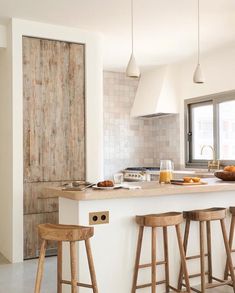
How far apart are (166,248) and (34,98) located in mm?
2477

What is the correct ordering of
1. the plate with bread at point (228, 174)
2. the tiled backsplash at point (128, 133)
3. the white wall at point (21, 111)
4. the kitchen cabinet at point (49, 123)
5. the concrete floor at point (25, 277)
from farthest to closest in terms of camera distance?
the tiled backsplash at point (128, 133) < the kitchen cabinet at point (49, 123) < the white wall at point (21, 111) < the plate with bread at point (228, 174) < the concrete floor at point (25, 277)

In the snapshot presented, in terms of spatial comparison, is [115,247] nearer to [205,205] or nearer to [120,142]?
[205,205]

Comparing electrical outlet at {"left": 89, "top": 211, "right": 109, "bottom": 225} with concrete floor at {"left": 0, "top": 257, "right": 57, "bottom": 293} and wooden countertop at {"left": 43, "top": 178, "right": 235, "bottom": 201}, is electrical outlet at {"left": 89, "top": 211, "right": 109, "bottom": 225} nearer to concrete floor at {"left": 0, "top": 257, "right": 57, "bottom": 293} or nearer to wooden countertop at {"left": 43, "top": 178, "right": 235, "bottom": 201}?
wooden countertop at {"left": 43, "top": 178, "right": 235, "bottom": 201}

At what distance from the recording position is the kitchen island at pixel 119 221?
284cm

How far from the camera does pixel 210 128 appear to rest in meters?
6.16

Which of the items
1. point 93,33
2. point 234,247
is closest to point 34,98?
point 93,33

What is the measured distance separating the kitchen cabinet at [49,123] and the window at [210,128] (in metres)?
2.19

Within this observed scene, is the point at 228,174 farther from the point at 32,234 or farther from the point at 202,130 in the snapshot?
the point at 202,130

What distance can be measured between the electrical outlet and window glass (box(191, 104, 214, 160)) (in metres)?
3.53

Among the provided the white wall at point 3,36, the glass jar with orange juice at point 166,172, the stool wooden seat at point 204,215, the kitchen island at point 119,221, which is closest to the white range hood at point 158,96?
the white wall at point 3,36

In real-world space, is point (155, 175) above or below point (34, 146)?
below

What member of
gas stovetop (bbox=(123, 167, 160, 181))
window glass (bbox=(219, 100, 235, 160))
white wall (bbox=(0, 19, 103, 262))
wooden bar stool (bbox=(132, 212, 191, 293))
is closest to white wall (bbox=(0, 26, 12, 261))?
white wall (bbox=(0, 19, 103, 262))

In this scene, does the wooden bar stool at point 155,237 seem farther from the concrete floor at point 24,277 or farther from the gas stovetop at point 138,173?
the gas stovetop at point 138,173

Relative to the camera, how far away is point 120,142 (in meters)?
6.93
